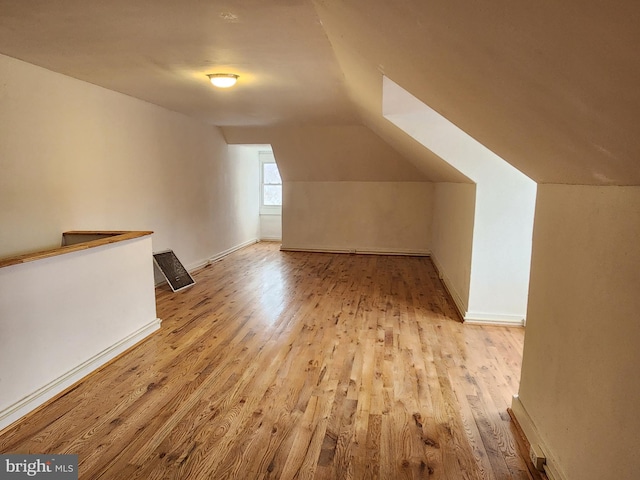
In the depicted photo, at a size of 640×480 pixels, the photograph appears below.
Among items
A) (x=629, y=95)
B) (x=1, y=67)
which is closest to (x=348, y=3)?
(x=629, y=95)

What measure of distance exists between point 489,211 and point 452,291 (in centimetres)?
132

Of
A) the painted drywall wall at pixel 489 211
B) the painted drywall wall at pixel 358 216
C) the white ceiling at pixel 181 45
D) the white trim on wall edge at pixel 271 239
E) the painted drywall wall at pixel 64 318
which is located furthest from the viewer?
the white trim on wall edge at pixel 271 239

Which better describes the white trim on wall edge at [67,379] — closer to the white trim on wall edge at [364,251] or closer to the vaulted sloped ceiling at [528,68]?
the vaulted sloped ceiling at [528,68]

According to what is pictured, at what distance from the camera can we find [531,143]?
1.52 metres

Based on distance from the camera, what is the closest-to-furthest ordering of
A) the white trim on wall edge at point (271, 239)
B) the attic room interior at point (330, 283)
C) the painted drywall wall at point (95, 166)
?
the attic room interior at point (330, 283) → the painted drywall wall at point (95, 166) → the white trim on wall edge at point (271, 239)

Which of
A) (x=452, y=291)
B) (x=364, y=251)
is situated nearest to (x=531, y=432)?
(x=452, y=291)

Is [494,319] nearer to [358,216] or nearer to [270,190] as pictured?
[358,216]

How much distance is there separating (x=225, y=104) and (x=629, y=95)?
170 inches

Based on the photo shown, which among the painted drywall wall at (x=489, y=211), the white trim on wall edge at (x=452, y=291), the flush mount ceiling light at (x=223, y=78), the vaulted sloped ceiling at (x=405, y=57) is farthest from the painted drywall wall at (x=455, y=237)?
the flush mount ceiling light at (x=223, y=78)

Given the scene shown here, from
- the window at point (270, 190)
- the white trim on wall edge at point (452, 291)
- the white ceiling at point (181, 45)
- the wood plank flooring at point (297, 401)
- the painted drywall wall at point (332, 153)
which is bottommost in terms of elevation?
the wood plank flooring at point (297, 401)

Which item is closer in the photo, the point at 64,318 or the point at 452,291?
the point at 64,318

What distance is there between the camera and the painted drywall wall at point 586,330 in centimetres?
121

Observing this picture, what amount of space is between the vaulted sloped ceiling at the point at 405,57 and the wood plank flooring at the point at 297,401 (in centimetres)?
141

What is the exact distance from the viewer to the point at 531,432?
1.96m
